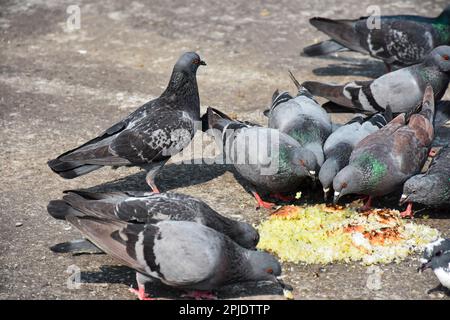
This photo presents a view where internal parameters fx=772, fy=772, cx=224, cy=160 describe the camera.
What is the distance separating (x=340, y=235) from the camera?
7.03m

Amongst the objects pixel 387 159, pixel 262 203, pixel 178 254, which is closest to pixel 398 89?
pixel 387 159

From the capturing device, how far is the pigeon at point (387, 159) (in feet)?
24.4

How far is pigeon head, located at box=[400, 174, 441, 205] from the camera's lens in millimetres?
7312

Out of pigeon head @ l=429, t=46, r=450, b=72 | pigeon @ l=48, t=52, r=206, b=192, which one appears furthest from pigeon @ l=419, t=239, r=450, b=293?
pigeon head @ l=429, t=46, r=450, b=72

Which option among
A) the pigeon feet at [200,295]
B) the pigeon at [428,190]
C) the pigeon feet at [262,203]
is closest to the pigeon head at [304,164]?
the pigeon feet at [262,203]

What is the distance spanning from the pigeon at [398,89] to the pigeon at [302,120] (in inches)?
27.1

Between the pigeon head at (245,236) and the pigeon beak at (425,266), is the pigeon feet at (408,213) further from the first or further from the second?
the pigeon head at (245,236)

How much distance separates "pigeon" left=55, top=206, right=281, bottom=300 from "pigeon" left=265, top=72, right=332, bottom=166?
6.61 ft

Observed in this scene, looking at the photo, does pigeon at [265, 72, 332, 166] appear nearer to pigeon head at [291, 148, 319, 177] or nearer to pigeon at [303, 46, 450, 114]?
pigeon head at [291, 148, 319, 177]

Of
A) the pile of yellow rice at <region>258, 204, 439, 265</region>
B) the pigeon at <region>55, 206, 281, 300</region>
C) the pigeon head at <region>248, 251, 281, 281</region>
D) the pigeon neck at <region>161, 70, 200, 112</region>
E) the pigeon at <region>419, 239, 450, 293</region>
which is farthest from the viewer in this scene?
the pigeon neck at <region>161, 70, 200, 112</region>

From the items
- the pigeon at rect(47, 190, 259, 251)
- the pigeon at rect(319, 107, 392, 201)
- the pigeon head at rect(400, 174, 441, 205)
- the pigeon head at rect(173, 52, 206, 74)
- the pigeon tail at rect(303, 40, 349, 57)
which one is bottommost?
the pigeon tail at rect(303, 40, 349, 57)
